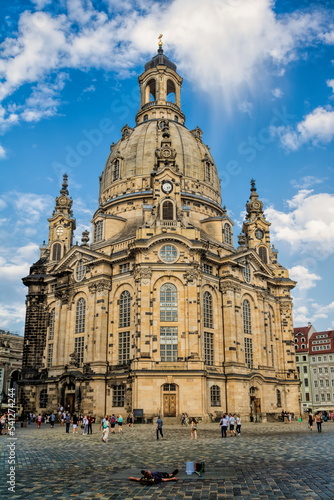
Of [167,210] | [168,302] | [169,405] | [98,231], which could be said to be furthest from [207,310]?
[98,231]

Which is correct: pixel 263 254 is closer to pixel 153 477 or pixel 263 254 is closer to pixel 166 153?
pixel 166 153

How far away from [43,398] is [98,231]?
24.6 m

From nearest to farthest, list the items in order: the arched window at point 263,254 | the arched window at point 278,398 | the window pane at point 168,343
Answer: the window pane at point 168,343 < the arched window at point 278,398 < the arched window at point 263,254

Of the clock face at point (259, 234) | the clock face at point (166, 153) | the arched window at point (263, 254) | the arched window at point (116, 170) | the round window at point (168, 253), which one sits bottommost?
the round window at point (168, 253)

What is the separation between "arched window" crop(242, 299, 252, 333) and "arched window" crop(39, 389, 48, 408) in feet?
94.7

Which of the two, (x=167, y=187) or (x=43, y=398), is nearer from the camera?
(x=167, y=187)

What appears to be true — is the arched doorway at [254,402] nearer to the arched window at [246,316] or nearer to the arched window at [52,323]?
the arched window at [246,316]

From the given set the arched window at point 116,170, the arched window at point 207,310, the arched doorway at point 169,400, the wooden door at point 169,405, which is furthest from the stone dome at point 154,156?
the wooden door at point 169,405

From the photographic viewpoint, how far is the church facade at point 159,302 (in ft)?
169

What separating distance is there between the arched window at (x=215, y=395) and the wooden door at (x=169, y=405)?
248 inches

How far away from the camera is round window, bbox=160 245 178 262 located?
54.1m

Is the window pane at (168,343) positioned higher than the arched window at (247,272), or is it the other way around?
the arched window at (247,272)

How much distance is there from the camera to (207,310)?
57.2 m

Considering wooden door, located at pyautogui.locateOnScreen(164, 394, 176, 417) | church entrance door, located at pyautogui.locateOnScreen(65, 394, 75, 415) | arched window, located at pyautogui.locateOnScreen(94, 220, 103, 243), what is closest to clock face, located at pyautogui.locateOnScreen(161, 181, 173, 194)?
arched window, located at pyautogui.locateOnScreen(94, 220, 103, 243)
